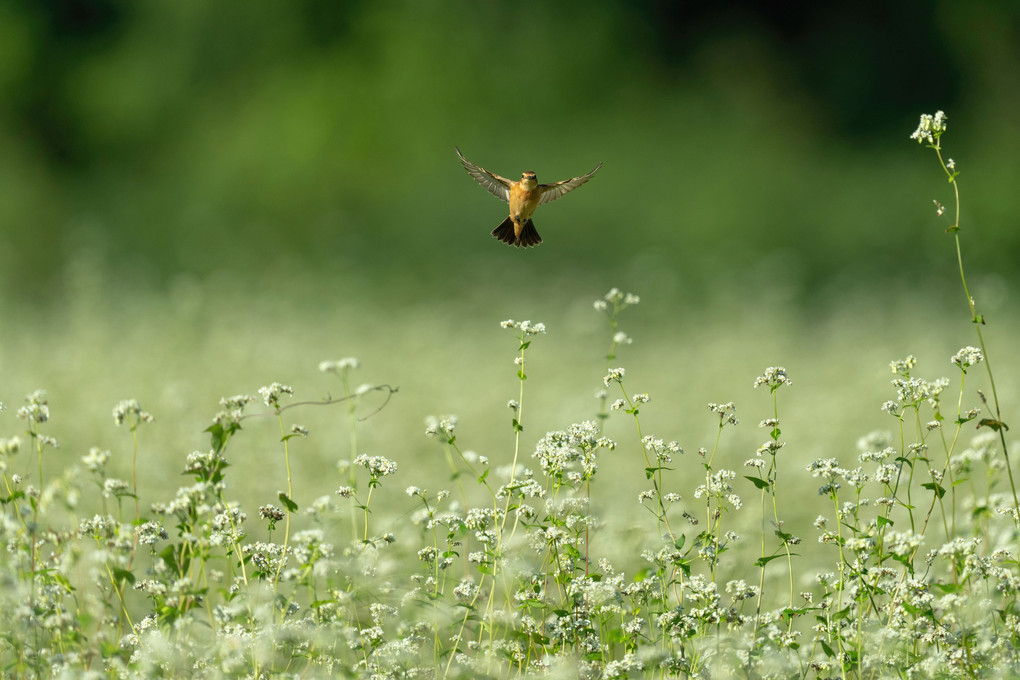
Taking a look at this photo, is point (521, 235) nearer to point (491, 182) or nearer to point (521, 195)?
point (521, 195)

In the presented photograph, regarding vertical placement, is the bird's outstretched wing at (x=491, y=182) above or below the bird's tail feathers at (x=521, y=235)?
above

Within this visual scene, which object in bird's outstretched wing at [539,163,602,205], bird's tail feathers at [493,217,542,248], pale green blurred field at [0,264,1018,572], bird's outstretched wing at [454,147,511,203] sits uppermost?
pale green blurred field at [0,264,1018,572]

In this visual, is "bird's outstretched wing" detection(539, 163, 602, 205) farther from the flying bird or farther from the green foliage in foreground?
the green foliage in foreground

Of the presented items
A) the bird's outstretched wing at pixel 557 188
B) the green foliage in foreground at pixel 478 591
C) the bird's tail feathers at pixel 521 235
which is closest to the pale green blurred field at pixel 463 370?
the green foliage in foreground at pixel 478 591

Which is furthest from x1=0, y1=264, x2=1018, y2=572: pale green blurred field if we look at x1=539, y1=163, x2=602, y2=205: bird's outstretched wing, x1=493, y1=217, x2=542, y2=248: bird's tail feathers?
x1=539, y1=163, x2=602, y2=205: bird's outstretched wing

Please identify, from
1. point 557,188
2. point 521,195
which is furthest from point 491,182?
point 521,195

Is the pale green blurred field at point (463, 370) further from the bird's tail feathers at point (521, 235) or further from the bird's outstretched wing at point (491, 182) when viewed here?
the bird's outstretched wing at point (491, 182)

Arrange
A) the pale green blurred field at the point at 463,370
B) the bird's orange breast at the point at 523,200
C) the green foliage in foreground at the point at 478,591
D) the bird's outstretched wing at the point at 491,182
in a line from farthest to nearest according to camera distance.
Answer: the pale green blurred field at the point at 463,370, the bird's outstretched wing at the point at 491,182, the bird's orange breast at the point at 523,200, the green foliage in foreground at the point at 478,591

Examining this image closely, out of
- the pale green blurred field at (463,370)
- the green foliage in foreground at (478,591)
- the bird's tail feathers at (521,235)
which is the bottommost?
the green foliage in foreground at (478,591)
